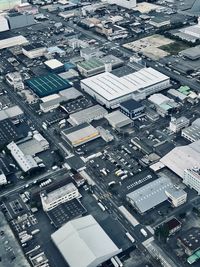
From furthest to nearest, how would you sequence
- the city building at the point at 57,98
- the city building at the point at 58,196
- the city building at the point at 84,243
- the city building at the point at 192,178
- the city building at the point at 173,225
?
the city building at the point at 57,98 < the city building at the point at 192,178 < the city building at the point at 58,196 < the city building at the point at 173,225 < the city building at the point at 84,243

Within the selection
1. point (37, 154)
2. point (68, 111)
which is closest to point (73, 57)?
point (68, 111)

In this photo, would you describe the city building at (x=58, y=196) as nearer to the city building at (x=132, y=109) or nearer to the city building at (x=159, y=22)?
the city building at (x=132, y=109)

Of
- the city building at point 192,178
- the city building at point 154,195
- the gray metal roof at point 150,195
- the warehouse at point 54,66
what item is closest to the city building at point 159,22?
the warehouse at point 54,66

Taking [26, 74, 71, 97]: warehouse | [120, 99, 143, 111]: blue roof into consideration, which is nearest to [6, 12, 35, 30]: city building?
[26, 74, 71, 97]: warehouse

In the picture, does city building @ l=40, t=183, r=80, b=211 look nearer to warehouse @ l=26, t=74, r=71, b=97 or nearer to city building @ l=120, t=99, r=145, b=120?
city building @ l=120, t=99, r=145, b=120

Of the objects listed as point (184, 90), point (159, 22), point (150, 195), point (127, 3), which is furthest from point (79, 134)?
point (127, 3)

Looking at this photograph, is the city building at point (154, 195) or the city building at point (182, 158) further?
the city building at point (182, 158)

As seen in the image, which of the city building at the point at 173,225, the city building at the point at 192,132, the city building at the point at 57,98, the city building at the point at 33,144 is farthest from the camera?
the city building at the point at 57,98
